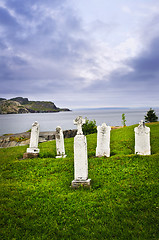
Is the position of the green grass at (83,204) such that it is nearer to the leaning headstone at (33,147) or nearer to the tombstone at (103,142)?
the tombstone at (103,142)

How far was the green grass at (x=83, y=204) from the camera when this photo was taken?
4531 millimetres

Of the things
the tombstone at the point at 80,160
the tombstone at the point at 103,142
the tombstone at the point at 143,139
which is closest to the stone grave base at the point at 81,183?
the tombstone at the point at 80,160

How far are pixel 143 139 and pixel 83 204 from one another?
7400 millimetres

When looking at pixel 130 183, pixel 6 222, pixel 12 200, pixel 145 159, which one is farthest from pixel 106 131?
pixel 6 222

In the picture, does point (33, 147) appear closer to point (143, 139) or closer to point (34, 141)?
A: point (34, 141)

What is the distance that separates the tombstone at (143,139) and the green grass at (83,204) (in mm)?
2161

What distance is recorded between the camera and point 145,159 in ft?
32.8

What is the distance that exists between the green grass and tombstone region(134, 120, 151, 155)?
7.09 feet

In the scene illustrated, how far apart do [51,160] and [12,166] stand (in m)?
2.39

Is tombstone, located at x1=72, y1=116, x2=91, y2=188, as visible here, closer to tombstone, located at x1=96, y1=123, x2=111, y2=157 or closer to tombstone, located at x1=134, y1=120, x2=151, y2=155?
tombstone, located at x1=96, y1=123, x2=111, y2=157

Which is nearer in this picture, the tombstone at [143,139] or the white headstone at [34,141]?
the tombstone at [143,139]

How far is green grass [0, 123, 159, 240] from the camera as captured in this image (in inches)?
178

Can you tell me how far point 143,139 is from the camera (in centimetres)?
1176

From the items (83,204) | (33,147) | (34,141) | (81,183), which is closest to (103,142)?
(34,141)
